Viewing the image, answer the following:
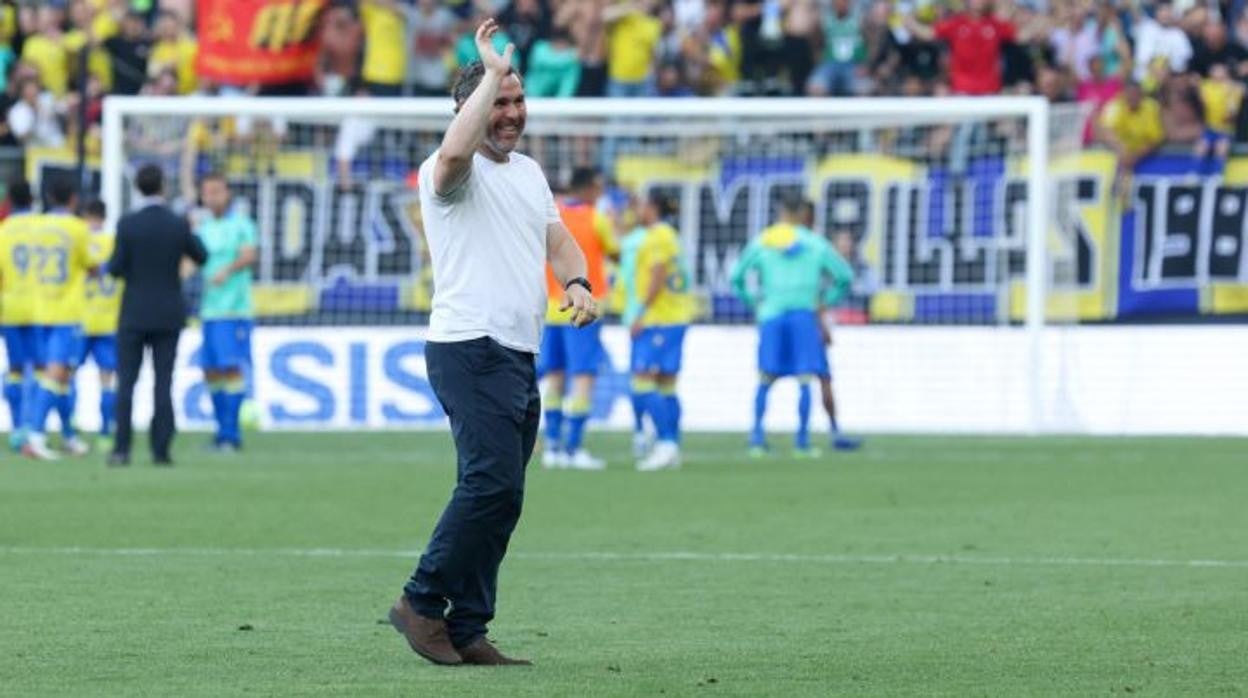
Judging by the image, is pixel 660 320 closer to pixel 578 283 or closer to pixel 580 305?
pixel 578 283

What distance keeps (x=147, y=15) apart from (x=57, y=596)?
20.5m

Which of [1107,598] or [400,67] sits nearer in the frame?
[1107,598]

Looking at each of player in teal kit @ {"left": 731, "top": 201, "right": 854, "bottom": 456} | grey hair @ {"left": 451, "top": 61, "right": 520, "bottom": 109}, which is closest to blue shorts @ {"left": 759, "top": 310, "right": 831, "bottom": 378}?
player in teal kit @ {"left": 731, "top": 201, "right": 854, "bottom": 456}

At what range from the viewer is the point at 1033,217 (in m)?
26.2

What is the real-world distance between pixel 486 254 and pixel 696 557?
185 inches

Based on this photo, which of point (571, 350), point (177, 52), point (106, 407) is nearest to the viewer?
point (571, 350)

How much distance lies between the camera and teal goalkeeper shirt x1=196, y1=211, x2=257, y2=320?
23.1m

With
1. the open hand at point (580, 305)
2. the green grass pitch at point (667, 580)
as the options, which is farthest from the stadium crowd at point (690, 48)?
the open hand at point (580, 305)

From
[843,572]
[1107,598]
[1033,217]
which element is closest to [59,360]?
[1033,217]

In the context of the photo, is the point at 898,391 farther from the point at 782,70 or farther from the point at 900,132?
the point at 782,70

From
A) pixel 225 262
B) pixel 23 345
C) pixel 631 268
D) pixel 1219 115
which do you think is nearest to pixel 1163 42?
pixel 1219 115

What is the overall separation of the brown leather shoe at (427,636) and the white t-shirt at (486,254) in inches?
36.7

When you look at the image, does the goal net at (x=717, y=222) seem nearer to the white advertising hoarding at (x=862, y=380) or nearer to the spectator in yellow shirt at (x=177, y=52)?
the white advertising hoarding at (x=862, y=380)

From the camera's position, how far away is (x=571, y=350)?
69.7 ft
